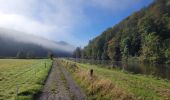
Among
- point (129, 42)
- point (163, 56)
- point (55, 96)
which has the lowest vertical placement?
point (55, 96)

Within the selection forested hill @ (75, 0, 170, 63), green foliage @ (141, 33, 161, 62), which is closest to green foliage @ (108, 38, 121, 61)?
forested hill @ (75, 0, 170, 63)

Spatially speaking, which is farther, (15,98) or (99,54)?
(99,54)

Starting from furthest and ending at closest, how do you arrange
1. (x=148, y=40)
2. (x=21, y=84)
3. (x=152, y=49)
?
(x=148, y=40), (x=152, y=49), (x=21, y=84)

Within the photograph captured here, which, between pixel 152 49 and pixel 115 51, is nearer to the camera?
pixel 152 49

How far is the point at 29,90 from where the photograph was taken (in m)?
20.9

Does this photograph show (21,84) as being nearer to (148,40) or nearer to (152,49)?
(152,49)

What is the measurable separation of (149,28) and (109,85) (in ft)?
336

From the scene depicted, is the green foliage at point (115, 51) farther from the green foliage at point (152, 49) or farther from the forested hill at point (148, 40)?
the green foliage at point (152, 49)

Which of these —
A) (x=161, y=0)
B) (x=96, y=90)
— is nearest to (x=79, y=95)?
(x=96, y=90)

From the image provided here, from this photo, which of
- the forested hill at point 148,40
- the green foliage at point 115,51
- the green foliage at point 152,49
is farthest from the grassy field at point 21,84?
the green foliage at point 115,51

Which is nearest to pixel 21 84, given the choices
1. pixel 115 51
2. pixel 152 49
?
pixel 152 49

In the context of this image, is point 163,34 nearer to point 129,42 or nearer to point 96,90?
point 129,42

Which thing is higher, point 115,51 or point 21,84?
point 115,51

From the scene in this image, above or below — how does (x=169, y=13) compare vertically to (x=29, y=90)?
above
